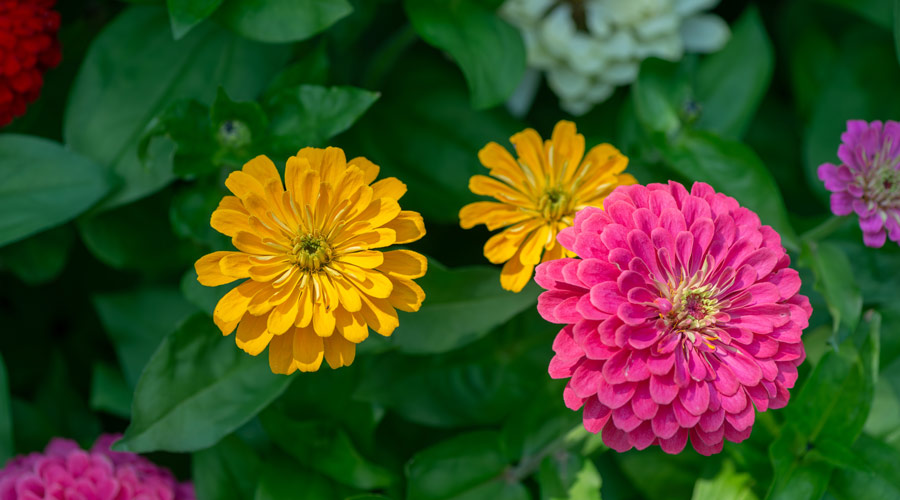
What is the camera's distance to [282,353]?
649 millimetres

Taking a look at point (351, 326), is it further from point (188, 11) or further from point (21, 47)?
Answer: point (21, 47)

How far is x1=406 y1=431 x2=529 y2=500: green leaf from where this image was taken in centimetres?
84

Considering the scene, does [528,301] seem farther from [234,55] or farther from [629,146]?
[234,55]

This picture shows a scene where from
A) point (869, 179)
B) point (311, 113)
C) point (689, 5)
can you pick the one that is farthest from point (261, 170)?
point (689, 5)

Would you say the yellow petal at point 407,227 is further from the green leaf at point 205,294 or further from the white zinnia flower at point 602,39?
the white zinnia flower at point 602,39

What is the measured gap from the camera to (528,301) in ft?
2.66

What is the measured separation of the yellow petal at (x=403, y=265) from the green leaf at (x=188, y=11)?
1.19 feet

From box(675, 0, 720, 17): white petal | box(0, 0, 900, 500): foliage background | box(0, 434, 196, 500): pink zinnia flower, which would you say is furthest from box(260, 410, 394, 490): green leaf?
box(675, 0, 720, 17): white petal

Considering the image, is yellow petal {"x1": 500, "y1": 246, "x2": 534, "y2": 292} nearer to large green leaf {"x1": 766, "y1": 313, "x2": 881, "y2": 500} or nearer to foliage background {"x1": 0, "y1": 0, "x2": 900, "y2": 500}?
→ foliage background {"x1": 0, "y1": 0, "x2": 900, "y2": 500}

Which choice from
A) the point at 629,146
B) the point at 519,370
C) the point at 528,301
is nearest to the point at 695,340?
the point at 528,301

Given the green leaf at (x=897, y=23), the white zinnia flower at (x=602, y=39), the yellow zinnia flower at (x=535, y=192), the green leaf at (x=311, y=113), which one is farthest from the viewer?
the white zinnia flower at (x=602, y=39)

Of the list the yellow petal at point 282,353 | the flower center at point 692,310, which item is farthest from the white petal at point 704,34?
the yellow petal at point 282,353

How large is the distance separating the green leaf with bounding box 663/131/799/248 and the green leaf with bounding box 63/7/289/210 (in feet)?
1.77

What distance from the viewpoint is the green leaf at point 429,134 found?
1.06 m
